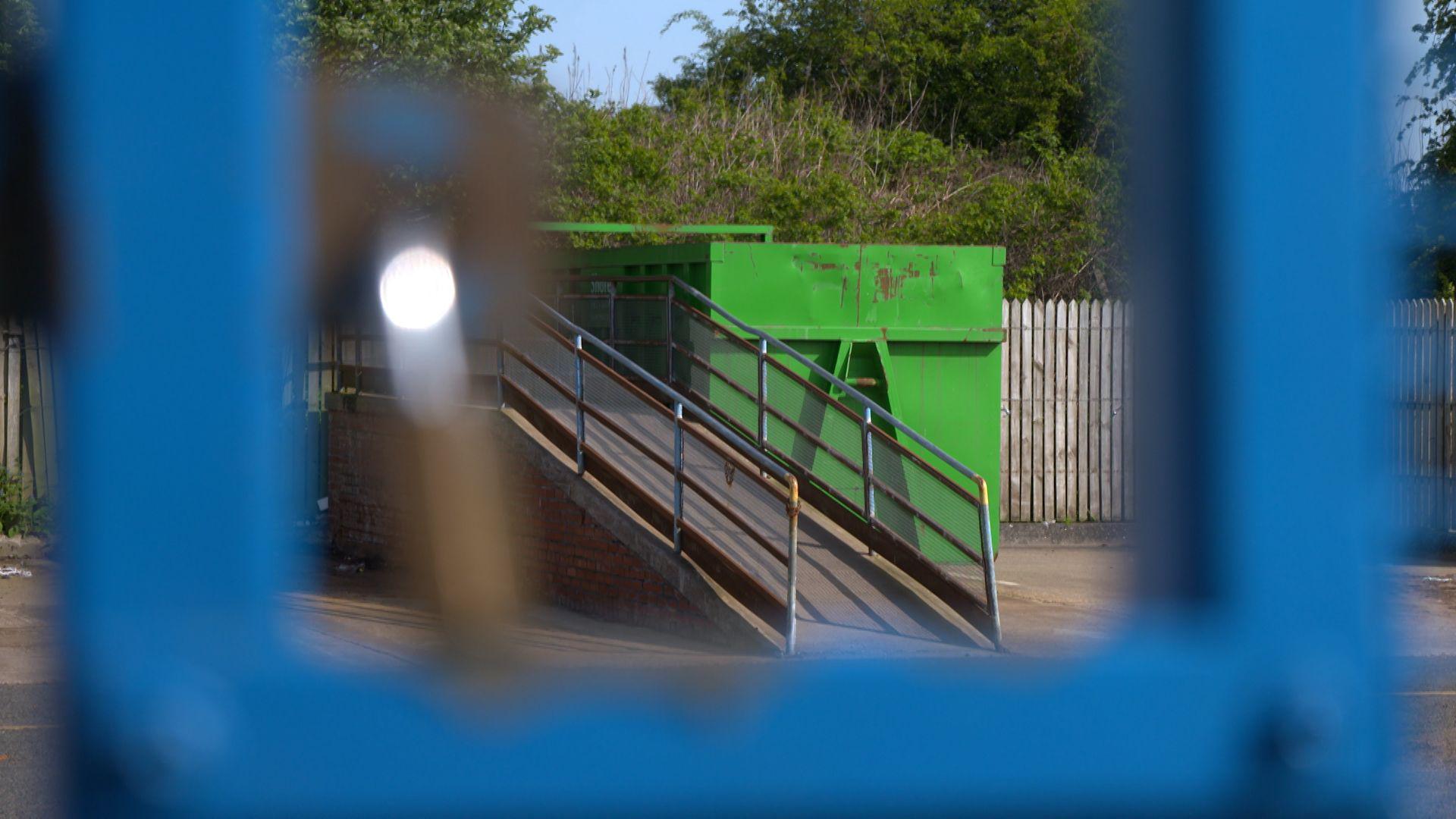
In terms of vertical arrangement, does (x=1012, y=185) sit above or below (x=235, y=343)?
above

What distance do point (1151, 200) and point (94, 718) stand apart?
0.89m

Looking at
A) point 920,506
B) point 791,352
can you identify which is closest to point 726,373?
point 791,352

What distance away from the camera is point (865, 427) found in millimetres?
9664

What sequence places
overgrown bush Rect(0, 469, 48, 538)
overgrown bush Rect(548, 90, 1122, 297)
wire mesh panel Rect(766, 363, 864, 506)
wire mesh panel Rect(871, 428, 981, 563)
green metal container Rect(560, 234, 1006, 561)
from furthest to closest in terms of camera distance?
overgrown bush Rect(548, 90, 1122, 297)
overgrown bush Rect(0, 469, 48, 538)
green metal container Rect(560, 234, 1006, 561)
wire mesh panel Rect(766, 363, 864, 506)
wire mesh panel Rect(871, 428, 981, 563)

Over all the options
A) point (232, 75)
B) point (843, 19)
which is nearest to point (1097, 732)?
point (232, 75)

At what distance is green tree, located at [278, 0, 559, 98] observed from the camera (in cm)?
137

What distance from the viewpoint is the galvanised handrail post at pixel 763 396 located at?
10.5m

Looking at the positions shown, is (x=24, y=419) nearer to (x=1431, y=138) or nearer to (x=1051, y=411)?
(x=1051, y=411)

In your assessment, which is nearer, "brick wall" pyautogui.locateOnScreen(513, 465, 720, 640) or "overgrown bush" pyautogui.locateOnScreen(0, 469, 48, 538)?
"brick wall" pyautogui.locateOnScreen(513, 465, 720, 640)

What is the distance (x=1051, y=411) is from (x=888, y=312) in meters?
3.18

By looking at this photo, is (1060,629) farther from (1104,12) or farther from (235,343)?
(235,343)

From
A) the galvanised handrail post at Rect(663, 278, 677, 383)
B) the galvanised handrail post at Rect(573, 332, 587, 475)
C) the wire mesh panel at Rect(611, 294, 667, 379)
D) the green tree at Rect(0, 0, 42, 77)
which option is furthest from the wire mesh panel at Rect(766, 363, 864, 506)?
the green tree at Rect(0, 0, 42, 77)

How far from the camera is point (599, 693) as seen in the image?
1095 mm

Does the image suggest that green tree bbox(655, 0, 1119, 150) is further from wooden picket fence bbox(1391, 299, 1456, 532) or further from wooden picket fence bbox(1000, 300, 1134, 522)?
wooden picket fence bbox(1391, 299, 1456, 532)
